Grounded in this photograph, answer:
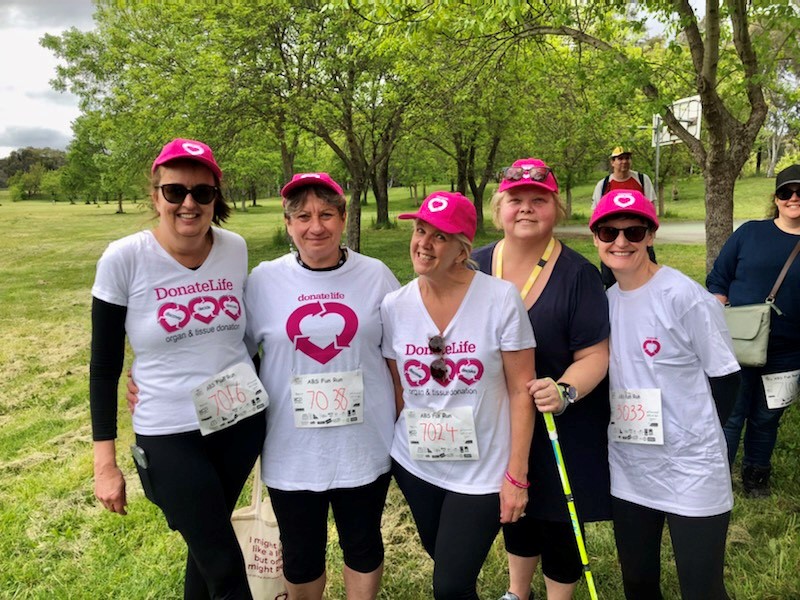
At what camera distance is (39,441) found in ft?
16.9

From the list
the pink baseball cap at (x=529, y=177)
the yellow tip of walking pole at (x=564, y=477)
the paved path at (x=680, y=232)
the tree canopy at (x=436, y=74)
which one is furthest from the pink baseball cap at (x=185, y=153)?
the paved path at (x=680, y=232)

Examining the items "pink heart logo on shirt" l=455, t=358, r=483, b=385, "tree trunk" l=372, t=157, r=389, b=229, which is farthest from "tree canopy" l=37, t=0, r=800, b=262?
"tree trunk" l=372, t=157, r=389, b=229

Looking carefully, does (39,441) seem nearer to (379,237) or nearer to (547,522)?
(547,522)

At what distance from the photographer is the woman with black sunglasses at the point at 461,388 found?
6.77 feet

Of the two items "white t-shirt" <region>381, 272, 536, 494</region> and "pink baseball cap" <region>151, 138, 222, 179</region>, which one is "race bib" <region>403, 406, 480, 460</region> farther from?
"pink baseball cap" <region>151, 138, 222, 179</region>

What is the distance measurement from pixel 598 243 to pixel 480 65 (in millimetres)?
5780

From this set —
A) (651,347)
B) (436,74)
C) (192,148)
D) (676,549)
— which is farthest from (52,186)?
(676,549)

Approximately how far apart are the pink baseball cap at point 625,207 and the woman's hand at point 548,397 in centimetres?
68

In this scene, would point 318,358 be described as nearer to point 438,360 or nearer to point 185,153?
point 438,360

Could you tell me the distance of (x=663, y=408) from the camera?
2.07 metres

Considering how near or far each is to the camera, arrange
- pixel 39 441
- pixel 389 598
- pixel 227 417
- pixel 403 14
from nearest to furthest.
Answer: pixel 227 417, pixel 389 598, pixel 39 441, pixel 403 14

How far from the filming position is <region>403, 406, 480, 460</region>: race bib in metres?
2.10

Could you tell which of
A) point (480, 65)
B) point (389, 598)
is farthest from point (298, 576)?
point (480, 65)

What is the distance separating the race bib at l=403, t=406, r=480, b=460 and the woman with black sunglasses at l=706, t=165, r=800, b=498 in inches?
82.5
